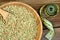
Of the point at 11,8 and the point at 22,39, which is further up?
the point at 11,8

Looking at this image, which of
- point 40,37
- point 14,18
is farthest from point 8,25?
point 40,37

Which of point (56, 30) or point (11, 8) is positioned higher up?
point (11, 8)

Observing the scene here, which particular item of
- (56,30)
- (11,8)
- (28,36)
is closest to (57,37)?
(56,30)

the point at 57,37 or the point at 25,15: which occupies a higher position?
the point at 25,15

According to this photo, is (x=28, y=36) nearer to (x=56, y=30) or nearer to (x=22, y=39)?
(x=22, y=39)

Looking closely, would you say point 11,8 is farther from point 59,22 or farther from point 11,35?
point 59,22

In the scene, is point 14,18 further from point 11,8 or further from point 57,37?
point 57,37

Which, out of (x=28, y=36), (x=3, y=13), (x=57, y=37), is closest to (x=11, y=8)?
(x=3, y=13)
